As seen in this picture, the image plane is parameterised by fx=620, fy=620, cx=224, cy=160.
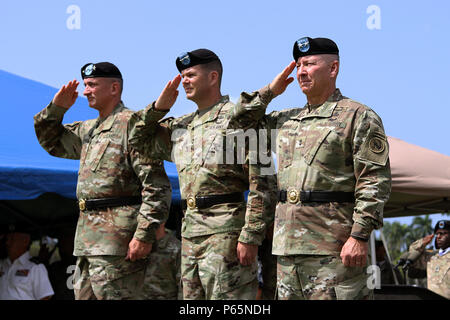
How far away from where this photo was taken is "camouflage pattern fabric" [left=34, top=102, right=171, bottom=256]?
4398 millimetres

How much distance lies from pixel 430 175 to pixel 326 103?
5363 mm

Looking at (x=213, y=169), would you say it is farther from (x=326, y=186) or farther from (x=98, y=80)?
(x=98, y=80)

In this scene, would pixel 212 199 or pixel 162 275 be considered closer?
pixel 212 199

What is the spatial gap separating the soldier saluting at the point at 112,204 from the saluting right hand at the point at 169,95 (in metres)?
0.49

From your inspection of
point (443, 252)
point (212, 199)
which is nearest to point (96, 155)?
point (212, 199)

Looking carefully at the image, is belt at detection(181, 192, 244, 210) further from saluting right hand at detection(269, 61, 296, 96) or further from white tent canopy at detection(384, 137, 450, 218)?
white tent canopy at detection(384, 137, 450, 218)

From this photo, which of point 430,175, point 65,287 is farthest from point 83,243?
point 430,175

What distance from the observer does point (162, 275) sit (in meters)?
6.30

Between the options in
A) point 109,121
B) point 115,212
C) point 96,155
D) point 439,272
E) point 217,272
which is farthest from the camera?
point 439,272

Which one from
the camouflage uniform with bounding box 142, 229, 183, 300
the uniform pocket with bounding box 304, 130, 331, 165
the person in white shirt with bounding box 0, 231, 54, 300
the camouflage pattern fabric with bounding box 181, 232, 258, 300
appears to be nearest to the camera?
the uniform pocket with bounding box 304, 130, 331, 165

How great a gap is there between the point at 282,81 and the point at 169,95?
2.69ft

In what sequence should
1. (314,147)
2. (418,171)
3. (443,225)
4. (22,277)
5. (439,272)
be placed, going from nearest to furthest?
(314,147), (22,277), (418,171), (439,272), (443,225)

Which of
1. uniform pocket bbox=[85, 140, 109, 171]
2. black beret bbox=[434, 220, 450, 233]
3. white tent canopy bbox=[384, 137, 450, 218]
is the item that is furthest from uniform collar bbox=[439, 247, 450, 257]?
uniform pocket bbox=[85, 140, 109, 171]
